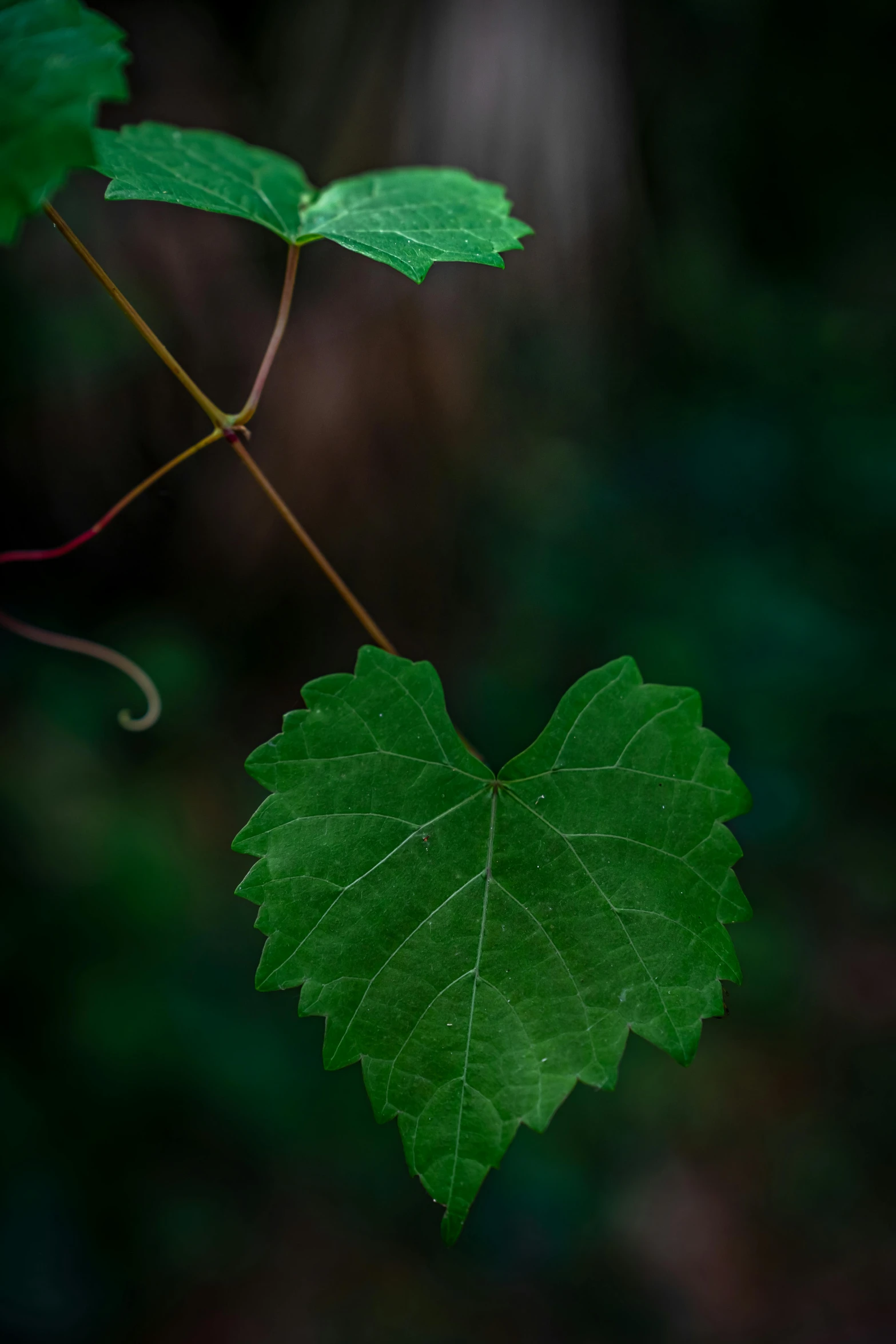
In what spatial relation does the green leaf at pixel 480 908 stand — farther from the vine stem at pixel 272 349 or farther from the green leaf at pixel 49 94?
the green leaf at pixel 49 94

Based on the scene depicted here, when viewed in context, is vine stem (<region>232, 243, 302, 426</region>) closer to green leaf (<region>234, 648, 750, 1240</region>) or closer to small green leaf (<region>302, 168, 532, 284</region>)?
small green leaf (<region>302, 168, 532, 284</region>)

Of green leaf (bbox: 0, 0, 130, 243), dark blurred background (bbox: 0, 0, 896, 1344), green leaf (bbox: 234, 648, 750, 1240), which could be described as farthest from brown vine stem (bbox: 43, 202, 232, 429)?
dark blurred background (bbox: 0, 0, 896, 1344)

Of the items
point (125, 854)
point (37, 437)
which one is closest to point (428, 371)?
point (37, 437)

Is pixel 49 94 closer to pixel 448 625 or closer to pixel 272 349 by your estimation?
pixel 272 349

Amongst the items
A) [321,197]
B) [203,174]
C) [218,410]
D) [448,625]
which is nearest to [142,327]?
[218,410]

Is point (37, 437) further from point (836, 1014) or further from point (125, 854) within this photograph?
point (836, 1014)

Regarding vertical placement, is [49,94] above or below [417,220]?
above
